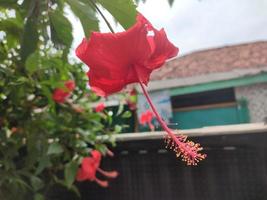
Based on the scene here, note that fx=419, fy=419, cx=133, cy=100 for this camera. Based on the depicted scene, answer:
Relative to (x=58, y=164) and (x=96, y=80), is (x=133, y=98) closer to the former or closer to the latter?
(x=58, y=164)

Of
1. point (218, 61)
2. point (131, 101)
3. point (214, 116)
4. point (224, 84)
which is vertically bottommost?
point (131, 101)

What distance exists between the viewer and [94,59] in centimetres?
25

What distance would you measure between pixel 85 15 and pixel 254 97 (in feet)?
9.21

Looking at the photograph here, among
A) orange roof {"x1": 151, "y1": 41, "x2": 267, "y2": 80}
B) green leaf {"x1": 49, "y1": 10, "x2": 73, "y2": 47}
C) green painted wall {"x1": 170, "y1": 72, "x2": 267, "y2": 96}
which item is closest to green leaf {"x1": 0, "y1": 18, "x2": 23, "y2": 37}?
green leaf {"x1": 49, "y1": 10, "x2": 73, "y2": 47}

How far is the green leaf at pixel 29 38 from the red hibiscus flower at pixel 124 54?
10cm

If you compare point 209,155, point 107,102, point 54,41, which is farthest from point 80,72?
point 54,41

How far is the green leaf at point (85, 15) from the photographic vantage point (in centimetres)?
31

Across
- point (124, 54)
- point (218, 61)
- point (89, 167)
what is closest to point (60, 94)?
point (89, 167)

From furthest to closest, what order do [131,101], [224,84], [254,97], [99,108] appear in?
[224,84], [254,97], [131,101], [99,108]

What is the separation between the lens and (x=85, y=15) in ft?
1.07

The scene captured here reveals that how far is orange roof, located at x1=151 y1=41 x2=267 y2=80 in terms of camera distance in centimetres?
365

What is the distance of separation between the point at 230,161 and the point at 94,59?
521mm

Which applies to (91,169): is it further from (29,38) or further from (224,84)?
(224,84)

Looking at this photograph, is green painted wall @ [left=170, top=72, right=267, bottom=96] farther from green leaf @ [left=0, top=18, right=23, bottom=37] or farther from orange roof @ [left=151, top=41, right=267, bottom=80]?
green leaf @ [left=0, top=18, right=23, bottom=37]
